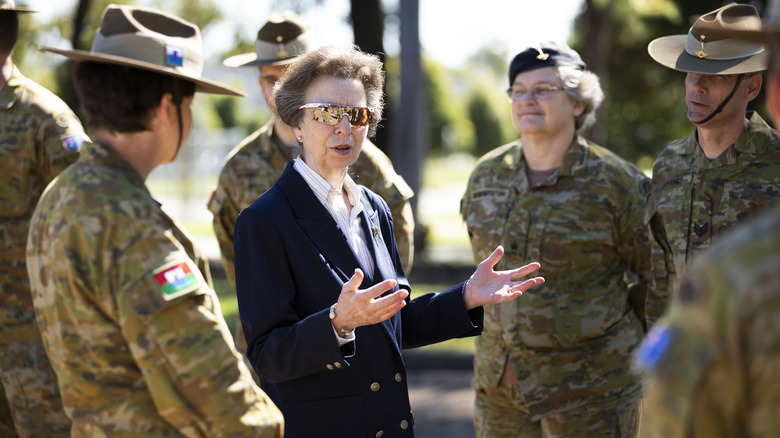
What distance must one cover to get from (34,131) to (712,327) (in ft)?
12.0

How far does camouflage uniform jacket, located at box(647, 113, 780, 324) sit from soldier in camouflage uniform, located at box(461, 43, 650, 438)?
182mm

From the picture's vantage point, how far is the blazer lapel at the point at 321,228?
127 inches

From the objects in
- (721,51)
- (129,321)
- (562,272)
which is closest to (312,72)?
(129,321)

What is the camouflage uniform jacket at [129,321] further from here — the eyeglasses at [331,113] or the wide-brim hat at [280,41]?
the wide-brim hat at [280,41]

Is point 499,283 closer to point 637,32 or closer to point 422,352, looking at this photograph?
point 422,352

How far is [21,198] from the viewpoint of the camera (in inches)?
171

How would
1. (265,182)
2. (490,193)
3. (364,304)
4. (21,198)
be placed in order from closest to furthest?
(364,304)
(21,198)
(490,193)
(265,182)

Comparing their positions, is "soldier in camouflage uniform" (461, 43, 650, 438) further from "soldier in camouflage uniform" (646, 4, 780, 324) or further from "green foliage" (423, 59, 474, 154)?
"green foliage" (423, 59, 474, 154)

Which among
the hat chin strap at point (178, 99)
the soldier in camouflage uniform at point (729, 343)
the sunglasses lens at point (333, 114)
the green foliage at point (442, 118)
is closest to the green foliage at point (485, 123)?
the green foliage at point (442, 118)

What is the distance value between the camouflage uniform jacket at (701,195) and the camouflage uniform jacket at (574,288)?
7.0 inches

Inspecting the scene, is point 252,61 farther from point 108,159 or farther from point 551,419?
point 108,159

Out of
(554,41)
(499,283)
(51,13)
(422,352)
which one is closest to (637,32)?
(51,13)

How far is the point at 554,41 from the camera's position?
495 centimetres

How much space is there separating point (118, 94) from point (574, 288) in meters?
2.78
